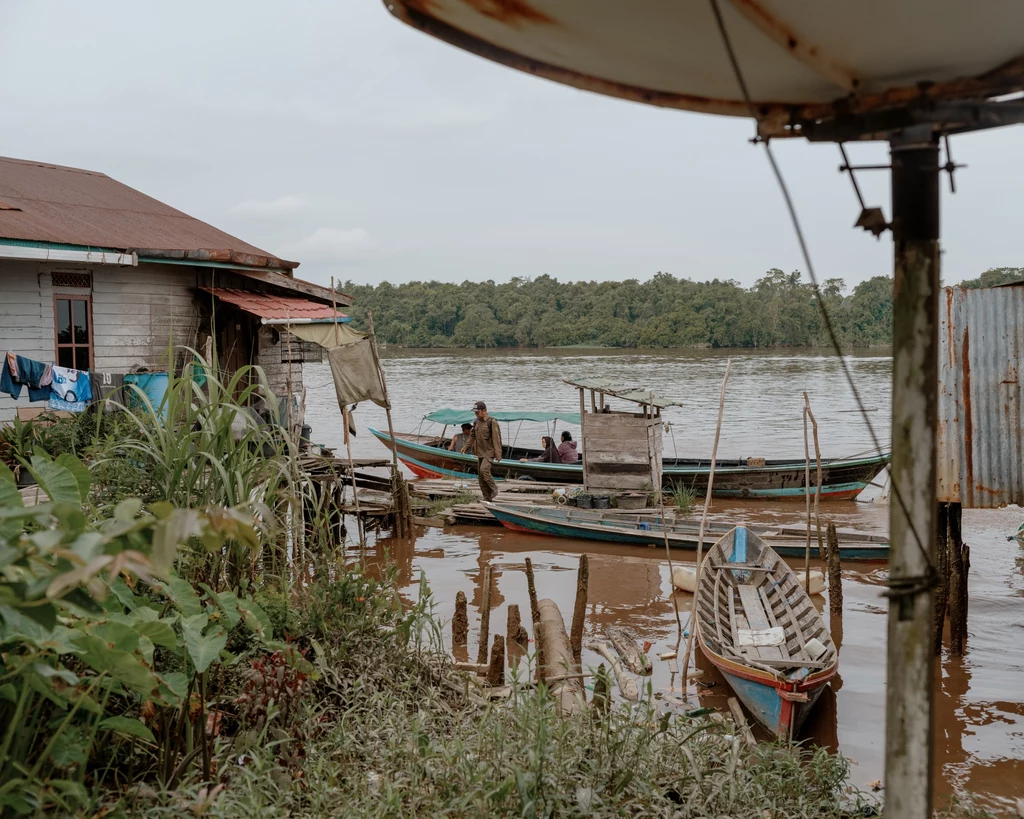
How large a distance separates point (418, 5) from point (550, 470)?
16.2 meters

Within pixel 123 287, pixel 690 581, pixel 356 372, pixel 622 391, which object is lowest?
pixel 690 581

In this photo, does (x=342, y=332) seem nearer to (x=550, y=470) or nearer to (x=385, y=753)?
(x=550, y=470)

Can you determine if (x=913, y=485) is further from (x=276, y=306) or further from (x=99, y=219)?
(x=99, y=219)

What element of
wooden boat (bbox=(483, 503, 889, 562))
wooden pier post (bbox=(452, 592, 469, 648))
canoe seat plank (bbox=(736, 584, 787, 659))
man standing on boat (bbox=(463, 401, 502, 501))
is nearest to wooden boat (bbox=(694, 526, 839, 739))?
canoe seat plank (bbox=(736, 584, 787, 659))

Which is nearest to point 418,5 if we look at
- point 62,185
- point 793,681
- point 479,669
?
point 479,669

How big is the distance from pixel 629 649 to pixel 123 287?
7.92 meters

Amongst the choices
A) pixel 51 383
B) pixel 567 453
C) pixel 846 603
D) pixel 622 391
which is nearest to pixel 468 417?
pixel 567 453

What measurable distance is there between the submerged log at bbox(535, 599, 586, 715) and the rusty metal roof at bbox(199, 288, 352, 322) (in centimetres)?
585

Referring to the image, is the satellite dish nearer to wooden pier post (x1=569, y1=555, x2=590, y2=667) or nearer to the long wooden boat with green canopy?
wooden pier post (x1=569, y1=555, x2=590, y2=667)

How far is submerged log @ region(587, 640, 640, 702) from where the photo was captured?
762cm

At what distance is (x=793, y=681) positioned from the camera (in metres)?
6.68

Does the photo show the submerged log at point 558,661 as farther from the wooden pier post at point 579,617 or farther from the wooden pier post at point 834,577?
the wooden pier post at point 834,577

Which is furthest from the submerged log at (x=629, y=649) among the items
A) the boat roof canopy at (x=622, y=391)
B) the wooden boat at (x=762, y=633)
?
the boat roof canopy at (x=622, y=391)

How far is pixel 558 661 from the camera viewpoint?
282 inches
